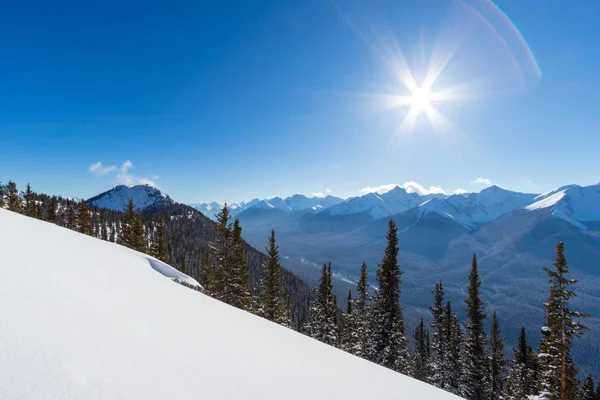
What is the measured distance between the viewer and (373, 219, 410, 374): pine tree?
26.1 meters

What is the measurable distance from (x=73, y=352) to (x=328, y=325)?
34290 mm

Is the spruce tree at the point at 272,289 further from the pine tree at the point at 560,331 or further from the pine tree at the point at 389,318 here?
the pine tree at the point at 560,331

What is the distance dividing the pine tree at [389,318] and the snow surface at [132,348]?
21069 millimetres

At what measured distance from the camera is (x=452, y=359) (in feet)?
102

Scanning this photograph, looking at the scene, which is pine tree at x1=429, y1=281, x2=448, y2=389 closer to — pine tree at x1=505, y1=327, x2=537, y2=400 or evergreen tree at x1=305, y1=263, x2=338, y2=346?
pine tree at x1=505, y1=327, x2=537, y2=400

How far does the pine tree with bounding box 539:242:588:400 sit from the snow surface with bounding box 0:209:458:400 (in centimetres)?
1577

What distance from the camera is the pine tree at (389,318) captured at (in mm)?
26141

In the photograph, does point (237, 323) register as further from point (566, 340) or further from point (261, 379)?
point (566, 340)

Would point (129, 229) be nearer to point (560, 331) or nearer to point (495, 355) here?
point (560, 331)

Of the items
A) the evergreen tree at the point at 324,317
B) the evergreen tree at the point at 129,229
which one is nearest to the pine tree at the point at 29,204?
the evergreen tree at the point at 129,229

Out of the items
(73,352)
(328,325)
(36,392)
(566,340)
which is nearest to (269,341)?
(73,352)

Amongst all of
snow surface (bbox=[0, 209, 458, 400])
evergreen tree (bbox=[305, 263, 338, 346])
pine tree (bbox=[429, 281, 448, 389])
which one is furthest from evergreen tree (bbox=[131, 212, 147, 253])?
pine tree (bbox=[429, 281, 448, 389])

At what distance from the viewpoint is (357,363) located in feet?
22.8

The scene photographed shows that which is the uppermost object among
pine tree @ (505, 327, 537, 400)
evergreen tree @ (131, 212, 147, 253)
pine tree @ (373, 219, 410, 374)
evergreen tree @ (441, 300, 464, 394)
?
evergreen tree @ (131, 212, 147, 253)
